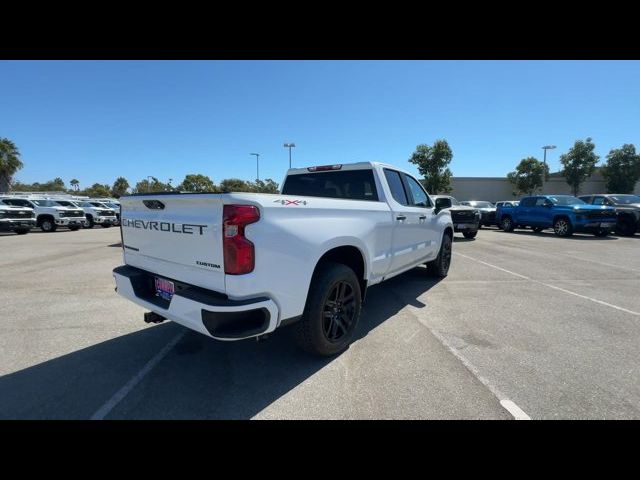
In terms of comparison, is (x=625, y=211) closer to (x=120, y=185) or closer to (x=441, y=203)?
(x=441, y=203)

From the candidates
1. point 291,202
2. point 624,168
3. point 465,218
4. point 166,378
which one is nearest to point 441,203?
point 291,202

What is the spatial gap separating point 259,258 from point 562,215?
1727cm

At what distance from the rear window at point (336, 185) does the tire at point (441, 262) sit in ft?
9.40

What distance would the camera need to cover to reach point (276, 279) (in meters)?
2.31

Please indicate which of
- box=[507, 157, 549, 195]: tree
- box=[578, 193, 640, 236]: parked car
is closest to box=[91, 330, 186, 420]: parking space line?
box=[578, 193, 640, 236]: parked car

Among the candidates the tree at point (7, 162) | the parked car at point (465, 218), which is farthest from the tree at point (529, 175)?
the tree at point (7, 162)

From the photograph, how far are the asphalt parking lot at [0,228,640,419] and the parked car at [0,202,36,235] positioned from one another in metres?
13.5

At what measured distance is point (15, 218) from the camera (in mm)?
14891

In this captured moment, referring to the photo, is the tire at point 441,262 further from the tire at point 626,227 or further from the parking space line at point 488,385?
the tire at point 626,227

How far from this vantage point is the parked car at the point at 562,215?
1362cm
